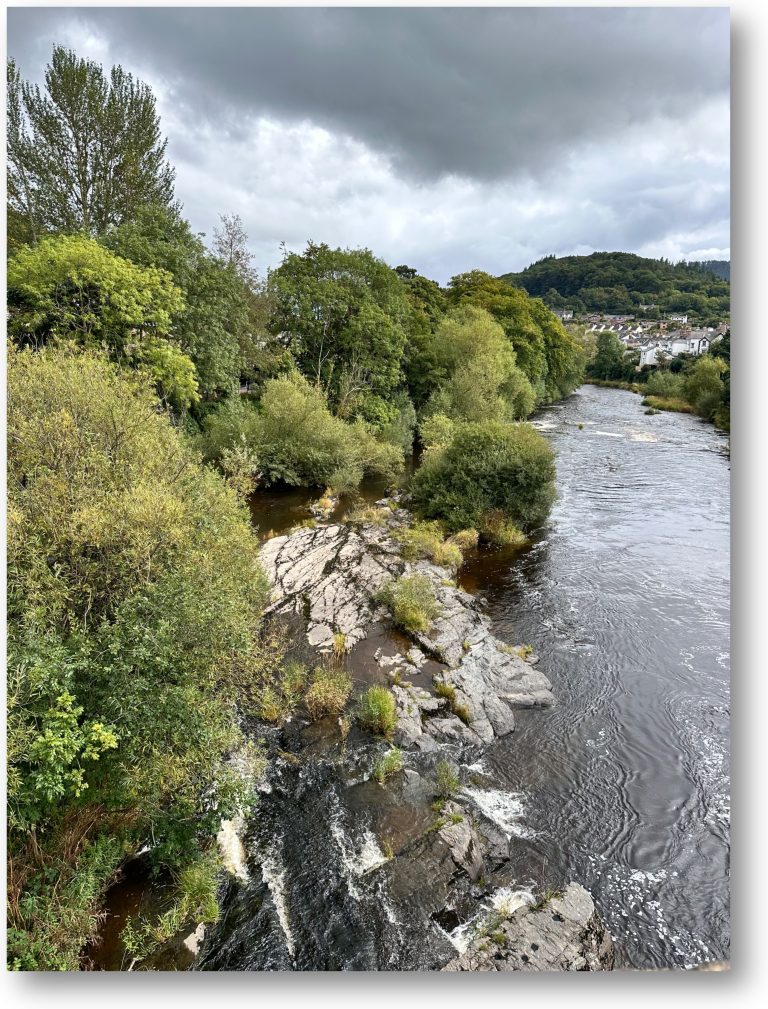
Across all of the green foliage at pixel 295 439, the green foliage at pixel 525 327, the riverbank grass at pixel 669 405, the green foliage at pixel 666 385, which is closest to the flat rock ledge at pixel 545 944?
the green foliage at pixel 295 439

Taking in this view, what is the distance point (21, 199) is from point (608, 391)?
6877cm

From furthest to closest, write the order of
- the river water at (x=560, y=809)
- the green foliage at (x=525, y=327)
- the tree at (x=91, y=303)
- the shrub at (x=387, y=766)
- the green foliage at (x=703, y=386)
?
1. the green foliage at (x=525, y=327)
2. the green foliage at (x=703, y=386)
3. the tree at (x=91, y=303)
4. the shrub at (x=387, y=766)
5. the river water at (x=560, y=809)

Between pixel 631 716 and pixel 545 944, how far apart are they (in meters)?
5.28

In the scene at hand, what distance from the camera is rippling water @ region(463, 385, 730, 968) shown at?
20.6ft

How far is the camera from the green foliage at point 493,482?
18219 mm

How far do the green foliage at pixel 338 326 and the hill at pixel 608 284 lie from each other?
39753 millimetres

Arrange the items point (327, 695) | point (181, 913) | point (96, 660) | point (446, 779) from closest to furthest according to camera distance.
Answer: point (96, 660) → point (181, 913) → point (446, 779) → point (327, 695)

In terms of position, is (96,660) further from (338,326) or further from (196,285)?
(338,326)

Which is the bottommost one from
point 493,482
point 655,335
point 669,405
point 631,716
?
point 631,716

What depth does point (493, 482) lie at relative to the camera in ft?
Answer: 60.5

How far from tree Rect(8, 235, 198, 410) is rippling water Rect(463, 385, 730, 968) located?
11.7 m

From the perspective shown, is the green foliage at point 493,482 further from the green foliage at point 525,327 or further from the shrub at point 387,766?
the green foliage at point 525,327

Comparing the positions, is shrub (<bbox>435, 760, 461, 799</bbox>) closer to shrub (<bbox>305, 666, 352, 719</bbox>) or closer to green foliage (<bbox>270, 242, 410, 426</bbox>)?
shrub (<bbox>305, 666, 352, 719</bbox>)

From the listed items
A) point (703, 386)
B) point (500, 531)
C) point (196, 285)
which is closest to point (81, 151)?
point (196, 285)
